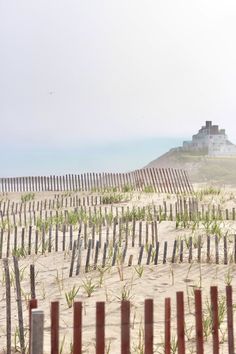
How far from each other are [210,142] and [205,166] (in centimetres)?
1815

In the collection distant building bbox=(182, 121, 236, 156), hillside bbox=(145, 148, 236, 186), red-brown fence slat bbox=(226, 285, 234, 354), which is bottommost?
red-brown fence slat bbox=(226, 285, 234, 354)

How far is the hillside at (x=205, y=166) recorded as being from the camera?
4198 centimetres

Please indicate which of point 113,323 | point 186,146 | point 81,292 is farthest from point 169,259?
point 186,146

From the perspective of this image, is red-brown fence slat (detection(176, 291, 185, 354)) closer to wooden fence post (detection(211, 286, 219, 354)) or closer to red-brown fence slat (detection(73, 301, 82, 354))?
wooden fence post (detection(211, 286, 219, 354))

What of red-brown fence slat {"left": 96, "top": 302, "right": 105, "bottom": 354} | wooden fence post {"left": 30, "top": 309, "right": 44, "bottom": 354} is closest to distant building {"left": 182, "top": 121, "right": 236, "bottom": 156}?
red-brown fence slat {"left": 96, "top": 302, "right": 105, "bottom": 354}

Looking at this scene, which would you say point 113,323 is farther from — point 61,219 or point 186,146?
point 186,146

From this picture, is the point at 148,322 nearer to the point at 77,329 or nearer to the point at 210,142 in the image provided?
the point at 77,329

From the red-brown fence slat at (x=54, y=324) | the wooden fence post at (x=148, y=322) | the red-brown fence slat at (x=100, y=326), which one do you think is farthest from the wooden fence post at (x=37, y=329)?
the wooden fence post at (x=148, y=322)

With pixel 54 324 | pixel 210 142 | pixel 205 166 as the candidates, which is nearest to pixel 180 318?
pixel 54 324

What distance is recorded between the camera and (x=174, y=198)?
62.6 feet

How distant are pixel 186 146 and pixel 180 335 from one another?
6674 cm

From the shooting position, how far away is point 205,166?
166 ft

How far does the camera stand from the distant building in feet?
223

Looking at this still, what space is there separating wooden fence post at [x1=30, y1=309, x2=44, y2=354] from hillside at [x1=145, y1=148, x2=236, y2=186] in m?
32.9
